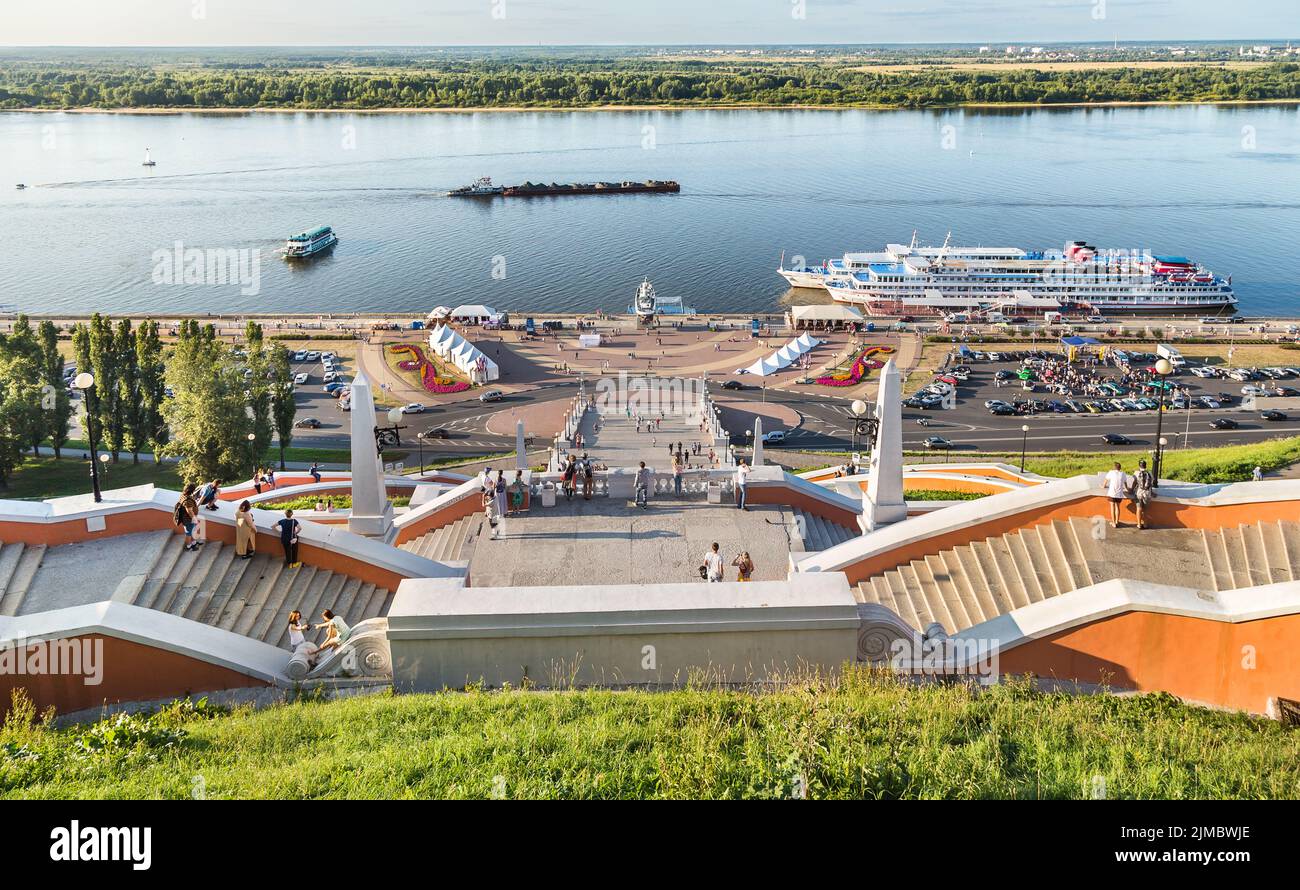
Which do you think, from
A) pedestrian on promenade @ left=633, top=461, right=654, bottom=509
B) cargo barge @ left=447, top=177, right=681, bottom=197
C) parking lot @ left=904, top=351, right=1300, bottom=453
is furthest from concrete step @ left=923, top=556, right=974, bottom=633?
cargo barge @ left=447, top=177, right=681, bottom=197

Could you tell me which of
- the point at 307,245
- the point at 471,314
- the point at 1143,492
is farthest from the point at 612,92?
the point at 1143,492

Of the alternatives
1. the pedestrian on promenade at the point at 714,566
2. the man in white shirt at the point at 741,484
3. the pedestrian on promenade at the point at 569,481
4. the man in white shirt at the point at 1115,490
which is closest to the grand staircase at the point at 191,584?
the pedestrian on promenade at the point at 714,566

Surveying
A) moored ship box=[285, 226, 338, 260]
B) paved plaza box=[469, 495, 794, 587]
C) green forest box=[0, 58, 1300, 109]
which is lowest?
paved plaza box=[469, 495, 794, 587]

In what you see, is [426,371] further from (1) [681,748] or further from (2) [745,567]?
(1) [681,748]

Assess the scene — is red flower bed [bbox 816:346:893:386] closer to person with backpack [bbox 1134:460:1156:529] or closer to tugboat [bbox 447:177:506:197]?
person with backpack [bbox 1134:460:1156:529]

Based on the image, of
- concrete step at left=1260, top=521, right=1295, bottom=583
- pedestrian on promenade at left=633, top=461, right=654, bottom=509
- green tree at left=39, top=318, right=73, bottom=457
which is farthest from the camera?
green tree at left=39, top=318, right=73, bottom=457

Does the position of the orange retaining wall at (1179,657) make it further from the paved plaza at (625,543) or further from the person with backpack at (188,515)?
the person with backpack at (188,515)
